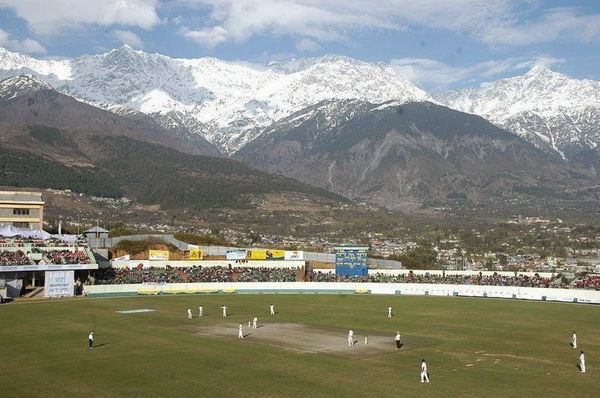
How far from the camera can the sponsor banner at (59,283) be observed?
9206cm

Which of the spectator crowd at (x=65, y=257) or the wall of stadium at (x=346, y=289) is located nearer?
the wall of stadium at (x=346, y=289)

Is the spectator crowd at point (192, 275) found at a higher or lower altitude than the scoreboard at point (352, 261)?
lower

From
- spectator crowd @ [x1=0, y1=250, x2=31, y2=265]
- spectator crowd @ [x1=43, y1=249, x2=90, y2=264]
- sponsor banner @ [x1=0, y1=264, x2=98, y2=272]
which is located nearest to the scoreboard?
spectator crowd @ [x1=43, y1=249, x2=90, y2=264]

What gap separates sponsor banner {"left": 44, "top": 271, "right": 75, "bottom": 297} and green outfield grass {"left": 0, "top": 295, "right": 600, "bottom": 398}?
10.5m

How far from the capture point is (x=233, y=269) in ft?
406

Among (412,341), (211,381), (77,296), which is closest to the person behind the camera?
(211,381)

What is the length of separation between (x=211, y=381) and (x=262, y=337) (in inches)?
681

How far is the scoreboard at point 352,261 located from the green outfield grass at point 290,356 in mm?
34706

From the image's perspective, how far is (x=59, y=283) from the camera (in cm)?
9300

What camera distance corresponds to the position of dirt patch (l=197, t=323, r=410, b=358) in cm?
5128

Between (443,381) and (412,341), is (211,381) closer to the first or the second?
(443,381)

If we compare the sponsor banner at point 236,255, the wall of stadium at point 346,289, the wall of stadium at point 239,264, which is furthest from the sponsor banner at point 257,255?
the wall of stadium at point 346,289

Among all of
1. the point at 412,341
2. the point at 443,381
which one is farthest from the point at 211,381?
the point at 412,341

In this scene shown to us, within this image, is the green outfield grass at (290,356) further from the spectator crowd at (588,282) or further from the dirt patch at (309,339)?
the spectator crowd at (588,282)
